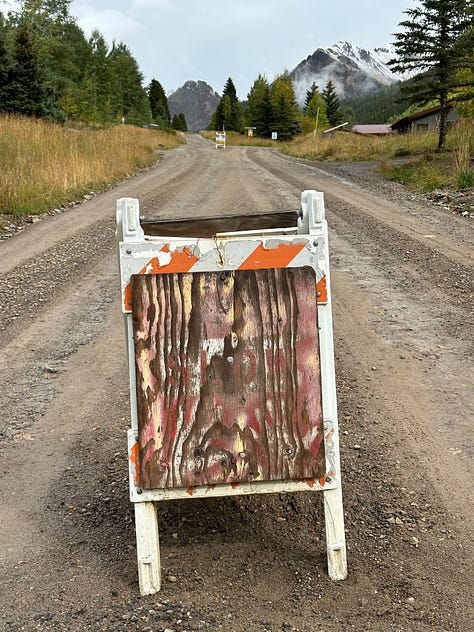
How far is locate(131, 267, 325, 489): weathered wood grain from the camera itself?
2432mm

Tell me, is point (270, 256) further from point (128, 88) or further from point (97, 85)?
point (128, 88)

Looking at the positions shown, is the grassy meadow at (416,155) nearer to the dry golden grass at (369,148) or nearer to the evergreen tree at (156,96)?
the dry golden grass at (369,148)

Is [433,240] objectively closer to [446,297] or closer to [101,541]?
[446,297]

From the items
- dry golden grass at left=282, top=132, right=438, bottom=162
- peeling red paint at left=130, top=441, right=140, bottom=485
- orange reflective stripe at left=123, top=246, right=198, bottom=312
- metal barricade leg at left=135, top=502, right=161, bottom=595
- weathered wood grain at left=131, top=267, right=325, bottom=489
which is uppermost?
dry golden grass at left=282, top=132, right=438, bottom=162

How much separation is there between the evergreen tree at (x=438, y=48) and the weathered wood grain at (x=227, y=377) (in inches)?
849

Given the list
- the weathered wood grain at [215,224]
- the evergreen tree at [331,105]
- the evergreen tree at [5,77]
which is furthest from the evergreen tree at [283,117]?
the weathered wood grain at [215,224]

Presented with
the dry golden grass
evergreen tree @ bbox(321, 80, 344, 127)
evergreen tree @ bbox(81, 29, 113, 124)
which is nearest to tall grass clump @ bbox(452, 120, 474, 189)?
the dry golden grass

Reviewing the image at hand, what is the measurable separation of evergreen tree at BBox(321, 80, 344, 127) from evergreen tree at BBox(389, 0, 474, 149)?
79076 mm

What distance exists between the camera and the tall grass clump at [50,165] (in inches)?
527

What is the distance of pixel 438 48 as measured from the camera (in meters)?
22.0

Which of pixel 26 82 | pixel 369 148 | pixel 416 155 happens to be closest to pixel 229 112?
pixel 26 82

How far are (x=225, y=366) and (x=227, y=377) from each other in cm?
4

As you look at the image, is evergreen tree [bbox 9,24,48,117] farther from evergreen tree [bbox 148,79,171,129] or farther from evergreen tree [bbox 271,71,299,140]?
evergreen tree [bbox 148,79,171,129]

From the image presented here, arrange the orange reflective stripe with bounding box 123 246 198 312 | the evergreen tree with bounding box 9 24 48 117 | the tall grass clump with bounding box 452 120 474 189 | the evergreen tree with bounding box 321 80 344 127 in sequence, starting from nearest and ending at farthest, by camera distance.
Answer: the orange reflective stripe with bounding box 123 246 198 312, the tall grass clump with bounding box 452 120 474 189, the evergreen tree with bounding box 9 24 48 117, the evergreen tree with bounding box 321 80 344 127
